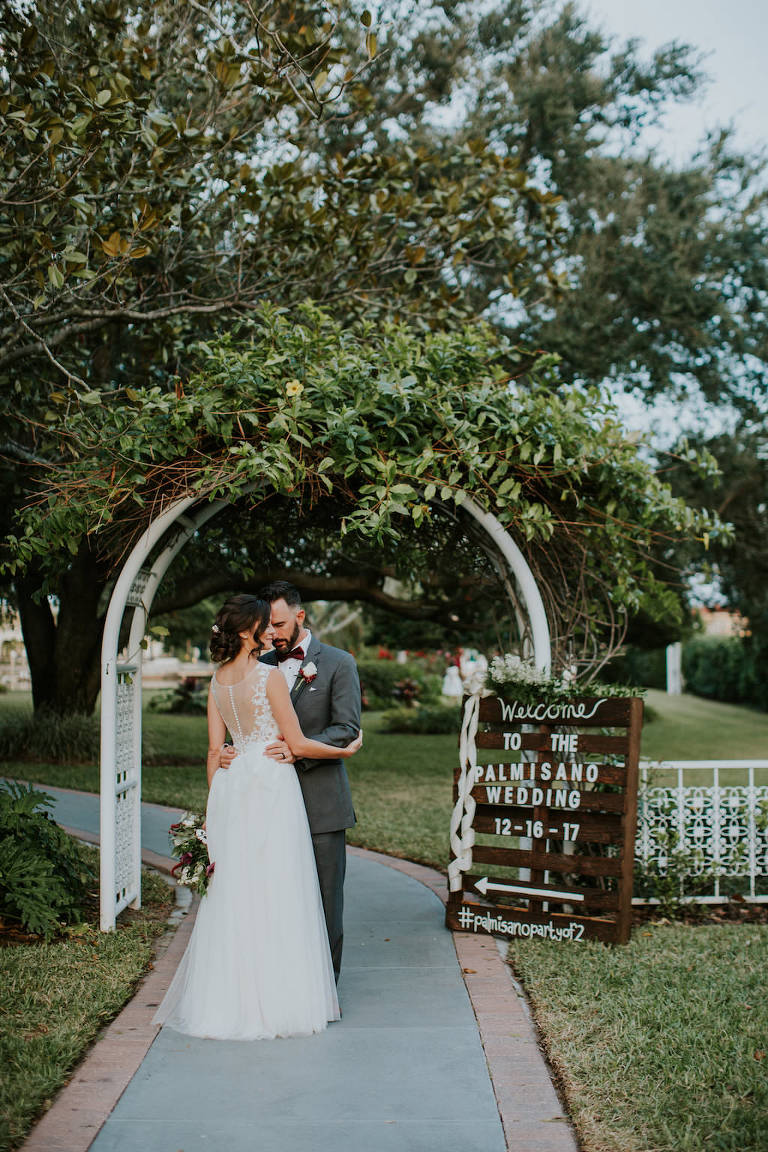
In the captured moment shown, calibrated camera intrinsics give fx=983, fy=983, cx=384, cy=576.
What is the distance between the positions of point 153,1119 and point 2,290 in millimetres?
5319

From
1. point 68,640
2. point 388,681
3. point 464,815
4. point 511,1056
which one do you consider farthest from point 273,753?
point 388,681

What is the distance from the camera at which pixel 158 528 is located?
5809 mm

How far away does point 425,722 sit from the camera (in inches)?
882

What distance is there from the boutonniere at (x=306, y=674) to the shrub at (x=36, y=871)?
205 cm

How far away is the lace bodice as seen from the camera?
4.54 metres

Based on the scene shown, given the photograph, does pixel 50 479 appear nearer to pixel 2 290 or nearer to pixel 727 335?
pixel 2 290

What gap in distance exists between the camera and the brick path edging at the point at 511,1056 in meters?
3.38

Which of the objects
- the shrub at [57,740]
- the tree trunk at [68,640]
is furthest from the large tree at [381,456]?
the shrub at [57,740]

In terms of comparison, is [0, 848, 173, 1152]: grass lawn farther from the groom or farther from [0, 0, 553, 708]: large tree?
[0, 0, 553, 708]: large tree

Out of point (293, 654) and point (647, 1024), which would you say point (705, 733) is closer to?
point (647, 1024)

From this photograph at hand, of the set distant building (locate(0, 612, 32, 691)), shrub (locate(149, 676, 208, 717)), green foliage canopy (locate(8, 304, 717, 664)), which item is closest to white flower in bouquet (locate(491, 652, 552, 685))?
green foliage canopy (locate(8, 304, 717, 664))

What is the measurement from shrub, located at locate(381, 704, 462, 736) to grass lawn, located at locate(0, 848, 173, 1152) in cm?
A: 1620

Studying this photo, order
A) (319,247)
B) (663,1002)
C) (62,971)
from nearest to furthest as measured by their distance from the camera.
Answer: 1. (663,1002)
2. (62,971)
3. (319,247)

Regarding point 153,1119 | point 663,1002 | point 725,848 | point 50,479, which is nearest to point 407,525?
point 50,479
